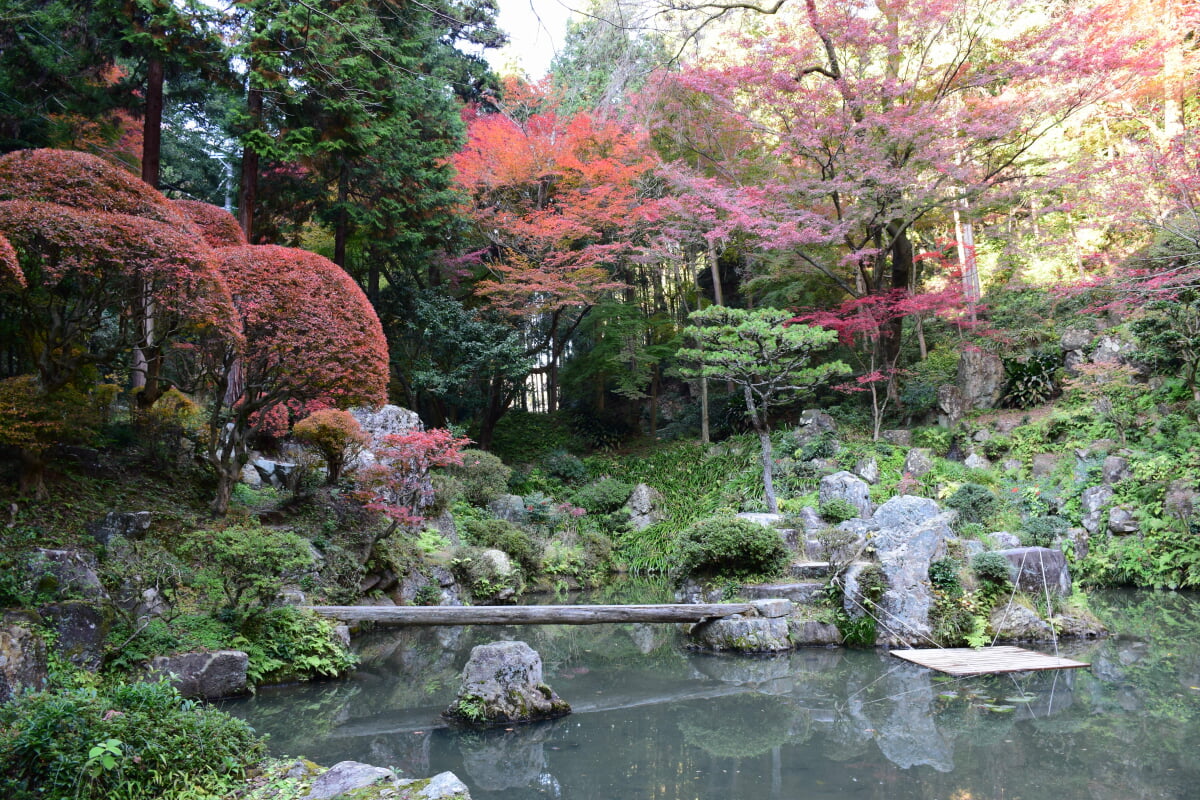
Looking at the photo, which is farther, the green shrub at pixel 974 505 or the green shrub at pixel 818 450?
the green shrub at pixel 818 450

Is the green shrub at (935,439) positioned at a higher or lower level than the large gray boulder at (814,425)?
lower

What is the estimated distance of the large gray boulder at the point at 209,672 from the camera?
539 cm

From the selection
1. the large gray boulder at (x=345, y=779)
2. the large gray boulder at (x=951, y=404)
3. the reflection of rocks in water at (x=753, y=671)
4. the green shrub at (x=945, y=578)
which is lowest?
the reflection of rocks in water at (x=753, y=671)

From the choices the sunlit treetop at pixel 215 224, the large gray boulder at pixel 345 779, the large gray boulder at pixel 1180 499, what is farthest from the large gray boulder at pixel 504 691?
the large gray boulder at pixel 1180 499

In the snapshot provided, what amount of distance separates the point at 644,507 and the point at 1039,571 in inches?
279

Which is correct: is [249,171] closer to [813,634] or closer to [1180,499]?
[813,634]

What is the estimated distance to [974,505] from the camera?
33.8ft

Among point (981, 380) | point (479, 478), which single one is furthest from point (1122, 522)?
point (479, 478)

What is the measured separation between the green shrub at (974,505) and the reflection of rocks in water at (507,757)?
25.0ft

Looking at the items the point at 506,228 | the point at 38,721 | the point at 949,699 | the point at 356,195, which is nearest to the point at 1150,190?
the point at 949,699

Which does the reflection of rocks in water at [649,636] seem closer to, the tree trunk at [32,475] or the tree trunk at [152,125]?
the tree trunk at [32,475]

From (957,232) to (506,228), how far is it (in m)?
9.83

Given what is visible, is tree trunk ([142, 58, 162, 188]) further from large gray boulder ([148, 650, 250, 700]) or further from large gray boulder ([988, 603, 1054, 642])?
large gray boulder ([988, 603, 1054, 642])

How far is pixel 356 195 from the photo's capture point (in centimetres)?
1291
